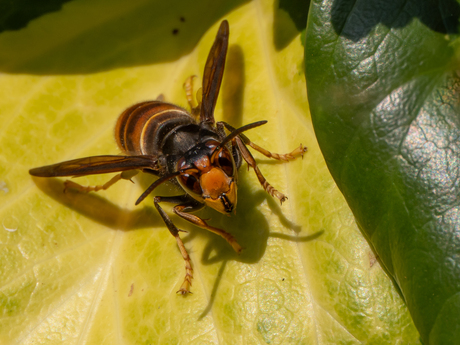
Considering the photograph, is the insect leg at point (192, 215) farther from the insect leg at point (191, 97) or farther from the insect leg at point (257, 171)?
the insect leg at point (191, 97)

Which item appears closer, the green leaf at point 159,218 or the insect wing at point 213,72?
the green leaf at point 159,218

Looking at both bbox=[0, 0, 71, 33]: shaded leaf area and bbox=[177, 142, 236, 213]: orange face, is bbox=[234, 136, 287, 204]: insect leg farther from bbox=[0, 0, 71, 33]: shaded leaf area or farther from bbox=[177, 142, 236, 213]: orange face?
bbox=[0, 0, 71, 33]: shaded leaf area

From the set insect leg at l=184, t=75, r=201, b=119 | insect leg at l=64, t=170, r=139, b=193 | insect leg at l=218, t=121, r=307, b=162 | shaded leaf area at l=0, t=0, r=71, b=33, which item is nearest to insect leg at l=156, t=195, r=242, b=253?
insect leg at l=64, t=170, r=139, b=193

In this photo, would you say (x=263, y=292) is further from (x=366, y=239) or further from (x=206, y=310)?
(x=366, y=239)

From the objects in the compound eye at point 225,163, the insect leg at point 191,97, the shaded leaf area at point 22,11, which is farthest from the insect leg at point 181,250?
the shaded leaf area at point 22,11

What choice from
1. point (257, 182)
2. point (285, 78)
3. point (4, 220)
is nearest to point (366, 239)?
point (257, 182)

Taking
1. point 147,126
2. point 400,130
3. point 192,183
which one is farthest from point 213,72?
point 400,130

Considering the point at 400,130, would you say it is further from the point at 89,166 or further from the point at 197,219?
the point at 89,166
